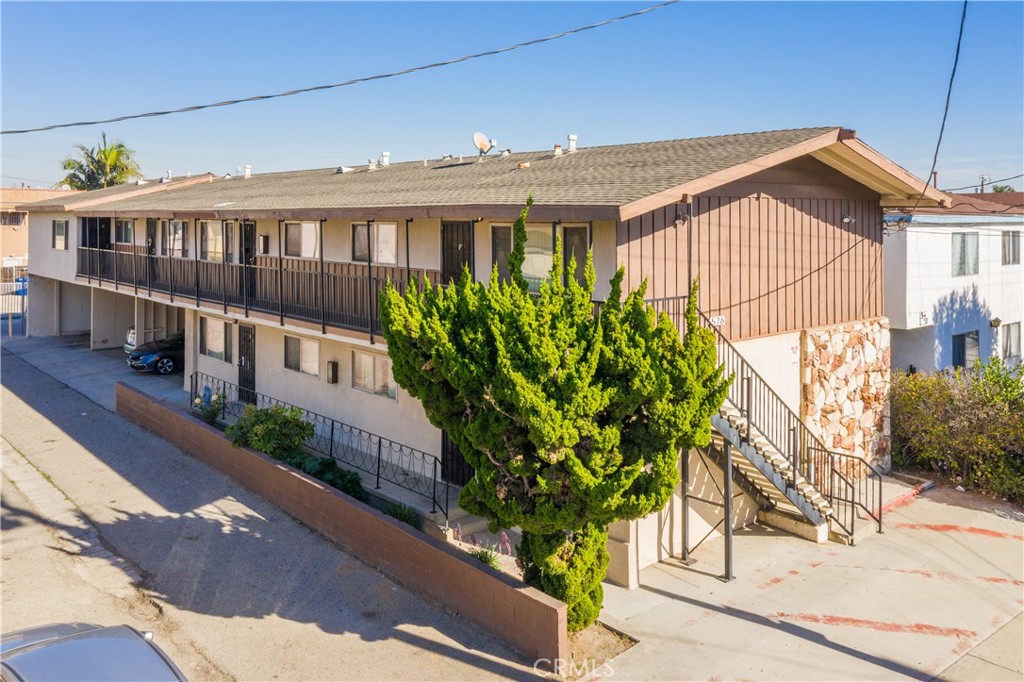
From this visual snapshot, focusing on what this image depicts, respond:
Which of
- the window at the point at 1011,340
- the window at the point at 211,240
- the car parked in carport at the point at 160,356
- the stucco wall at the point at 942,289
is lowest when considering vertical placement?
the car parked in carport at the point at 160,356

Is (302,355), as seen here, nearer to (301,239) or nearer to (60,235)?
(301,239)

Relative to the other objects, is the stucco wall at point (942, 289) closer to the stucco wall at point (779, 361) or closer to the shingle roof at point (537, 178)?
the stucco wall at point (779, 361)

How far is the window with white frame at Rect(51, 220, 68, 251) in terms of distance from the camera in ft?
90.2

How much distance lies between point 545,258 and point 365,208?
322cm

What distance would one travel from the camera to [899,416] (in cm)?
1588

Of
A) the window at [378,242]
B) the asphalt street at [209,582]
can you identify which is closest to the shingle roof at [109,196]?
the asphalt street at [209,582]

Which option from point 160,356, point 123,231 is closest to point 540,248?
point 160,356

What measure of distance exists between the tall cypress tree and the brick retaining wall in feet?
1.38

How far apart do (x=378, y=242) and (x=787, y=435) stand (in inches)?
312

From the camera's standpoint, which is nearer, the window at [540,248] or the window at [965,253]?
the window at [540,248]

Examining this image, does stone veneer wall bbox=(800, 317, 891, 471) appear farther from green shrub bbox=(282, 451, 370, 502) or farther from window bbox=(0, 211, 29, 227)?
window bbox=(0, 211, 29, 227)

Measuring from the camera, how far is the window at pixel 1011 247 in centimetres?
2019

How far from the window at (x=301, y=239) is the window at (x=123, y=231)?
10.1 metres

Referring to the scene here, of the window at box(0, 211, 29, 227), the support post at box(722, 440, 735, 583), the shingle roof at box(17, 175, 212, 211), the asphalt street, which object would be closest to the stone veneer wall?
the support post at box(722, 440, 735, 583)
